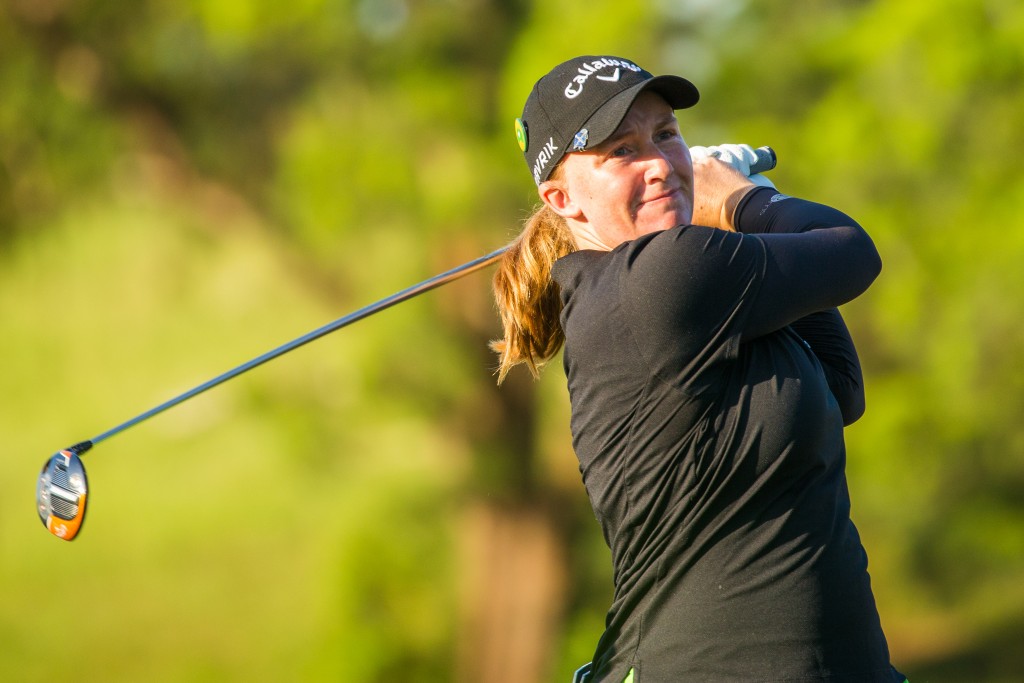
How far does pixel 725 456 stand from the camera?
1.59 m

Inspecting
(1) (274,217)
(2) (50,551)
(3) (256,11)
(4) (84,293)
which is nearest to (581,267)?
(3) (256,11)

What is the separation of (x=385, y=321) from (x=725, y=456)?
5.79 meters

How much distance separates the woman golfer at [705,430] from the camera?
62.5 inches

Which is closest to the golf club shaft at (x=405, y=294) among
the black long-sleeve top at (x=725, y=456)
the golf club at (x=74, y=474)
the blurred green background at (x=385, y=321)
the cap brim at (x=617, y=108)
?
the golf club at (x=74, y=474)

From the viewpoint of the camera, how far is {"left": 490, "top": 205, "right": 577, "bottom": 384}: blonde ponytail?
1.90 metres

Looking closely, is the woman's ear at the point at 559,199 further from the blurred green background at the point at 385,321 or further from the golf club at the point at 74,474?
the blurred green background at the point at 385,321

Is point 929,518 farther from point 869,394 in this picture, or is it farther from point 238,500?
point 238,500

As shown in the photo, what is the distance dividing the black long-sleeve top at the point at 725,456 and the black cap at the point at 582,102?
7.9 inches

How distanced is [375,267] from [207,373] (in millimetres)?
1884

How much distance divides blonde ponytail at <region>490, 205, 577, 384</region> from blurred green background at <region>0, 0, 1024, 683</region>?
14.9ft

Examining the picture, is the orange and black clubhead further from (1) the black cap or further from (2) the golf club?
(1) the black cap

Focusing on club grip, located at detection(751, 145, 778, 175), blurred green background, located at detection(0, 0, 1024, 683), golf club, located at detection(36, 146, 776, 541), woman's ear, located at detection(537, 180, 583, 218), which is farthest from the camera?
blurred green background, located at detection(0, 0, 1024, 683)

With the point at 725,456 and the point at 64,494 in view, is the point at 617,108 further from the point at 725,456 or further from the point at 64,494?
the point at 64,494

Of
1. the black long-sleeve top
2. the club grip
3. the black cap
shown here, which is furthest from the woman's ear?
the club grip
